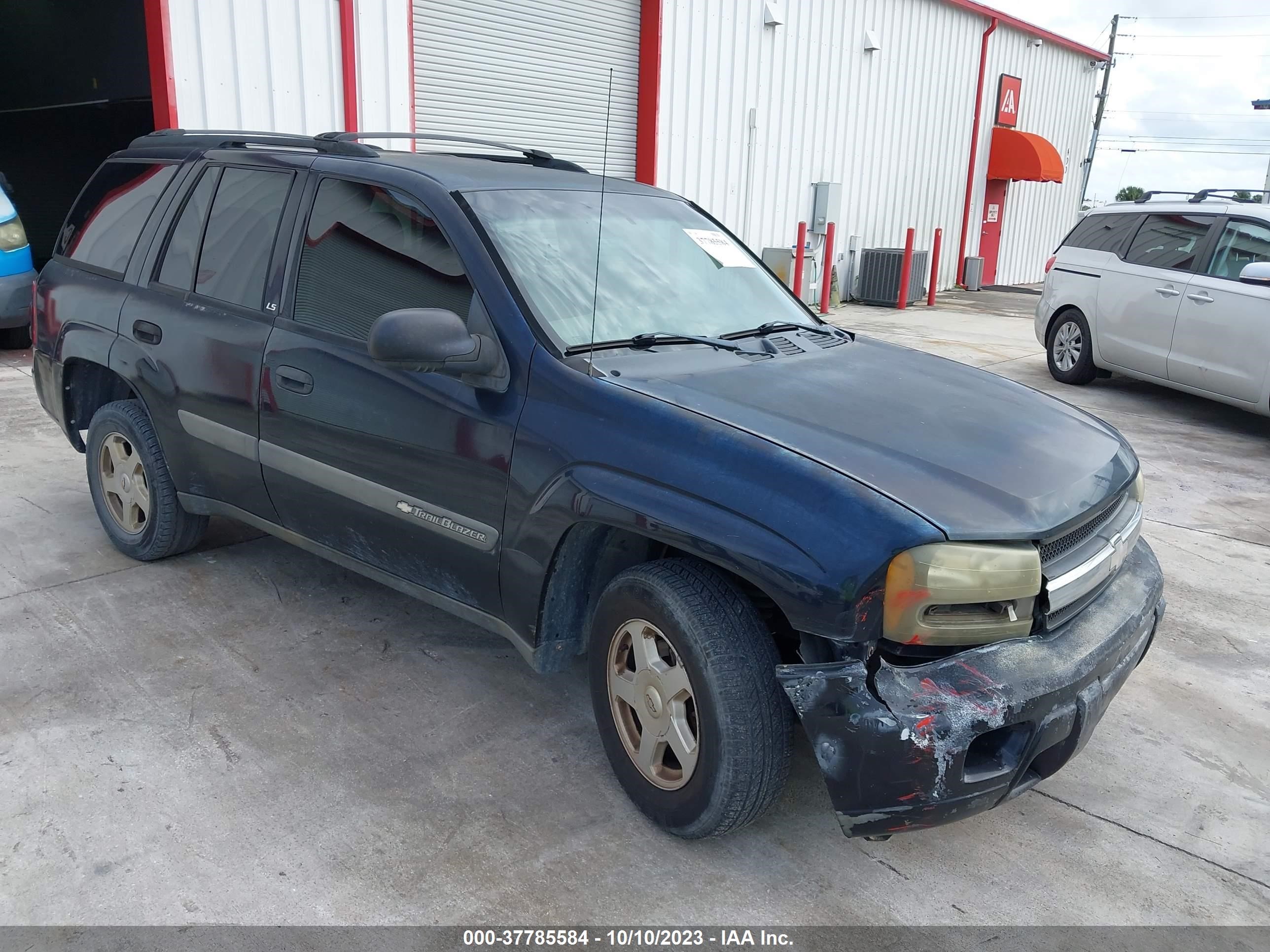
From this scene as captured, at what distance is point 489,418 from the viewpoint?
300 cm

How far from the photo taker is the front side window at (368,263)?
10.6ft

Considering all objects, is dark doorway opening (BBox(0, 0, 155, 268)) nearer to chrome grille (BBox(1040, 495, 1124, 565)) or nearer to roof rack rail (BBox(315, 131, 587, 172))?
roof rack rail (BBox(315, 131, 587, 172))

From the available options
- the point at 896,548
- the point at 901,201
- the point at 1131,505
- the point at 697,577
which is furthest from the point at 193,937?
the point at 901,201

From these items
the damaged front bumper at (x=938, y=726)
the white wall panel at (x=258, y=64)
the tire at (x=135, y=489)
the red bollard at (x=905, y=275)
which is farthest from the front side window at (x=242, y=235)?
the red bollard at (x=905, y=275)

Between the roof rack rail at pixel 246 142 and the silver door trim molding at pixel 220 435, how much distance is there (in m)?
1.10

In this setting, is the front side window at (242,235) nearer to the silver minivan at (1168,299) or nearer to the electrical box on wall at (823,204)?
the silver minivan at (1168,299)

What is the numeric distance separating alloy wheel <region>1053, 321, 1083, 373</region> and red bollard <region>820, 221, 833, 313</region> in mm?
5766

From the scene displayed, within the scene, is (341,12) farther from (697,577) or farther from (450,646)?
(697,577)

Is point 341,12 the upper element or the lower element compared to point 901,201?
upper

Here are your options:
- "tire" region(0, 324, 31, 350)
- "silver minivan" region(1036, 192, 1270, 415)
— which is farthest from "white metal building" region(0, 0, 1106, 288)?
"silver minivan" region(1036, 192, 1270, 415)

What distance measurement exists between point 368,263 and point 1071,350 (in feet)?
26.1

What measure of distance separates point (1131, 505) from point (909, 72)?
50.4ft

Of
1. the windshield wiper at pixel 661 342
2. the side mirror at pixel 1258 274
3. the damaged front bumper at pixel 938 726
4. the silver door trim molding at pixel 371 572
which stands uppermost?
the windshield wiper at pixel 661 342

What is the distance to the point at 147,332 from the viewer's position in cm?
413
